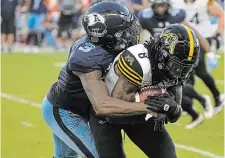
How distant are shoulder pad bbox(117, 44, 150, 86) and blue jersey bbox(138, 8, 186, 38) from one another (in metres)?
4.32

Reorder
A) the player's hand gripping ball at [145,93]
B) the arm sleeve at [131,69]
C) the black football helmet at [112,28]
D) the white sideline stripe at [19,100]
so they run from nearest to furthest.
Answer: the arm sleeve at [131,69] < the player's hand gripping ball at [145,93] < the black football helmet at [112,28] < the white sideline stripe at [19,100]

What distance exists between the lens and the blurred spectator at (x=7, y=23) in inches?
557

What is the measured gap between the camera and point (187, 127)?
7.36 meters

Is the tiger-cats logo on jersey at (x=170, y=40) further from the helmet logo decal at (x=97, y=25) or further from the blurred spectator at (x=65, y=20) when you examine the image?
the blurred spectator at (x=65, y=20)

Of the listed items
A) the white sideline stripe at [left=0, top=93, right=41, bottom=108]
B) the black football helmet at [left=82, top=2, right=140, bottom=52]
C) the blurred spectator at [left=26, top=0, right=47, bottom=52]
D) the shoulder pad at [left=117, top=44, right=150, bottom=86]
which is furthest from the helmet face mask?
the blurred spectator at [left=26, top=0, right=47, bottom=52]

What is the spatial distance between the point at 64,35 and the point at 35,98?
6.41 meters

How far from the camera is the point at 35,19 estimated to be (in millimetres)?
15641

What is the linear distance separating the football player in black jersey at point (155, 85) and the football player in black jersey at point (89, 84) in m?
0.09

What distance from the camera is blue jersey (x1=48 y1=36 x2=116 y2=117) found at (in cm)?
383

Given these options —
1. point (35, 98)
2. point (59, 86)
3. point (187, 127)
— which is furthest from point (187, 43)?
point (35, 98)

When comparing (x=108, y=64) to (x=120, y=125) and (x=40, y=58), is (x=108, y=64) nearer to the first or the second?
(x=120, y=125)

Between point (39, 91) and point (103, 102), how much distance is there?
605 cm

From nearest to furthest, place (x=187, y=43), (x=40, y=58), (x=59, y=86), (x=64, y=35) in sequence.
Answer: (x=187, y=43) < (x=59, y=86) < (x=40, y=58) < (x=64, y=35)

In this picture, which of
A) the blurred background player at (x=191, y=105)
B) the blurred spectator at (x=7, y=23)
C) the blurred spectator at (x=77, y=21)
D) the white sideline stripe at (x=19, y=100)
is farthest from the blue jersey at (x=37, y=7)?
the blurred background player at (x=191, y=105)
